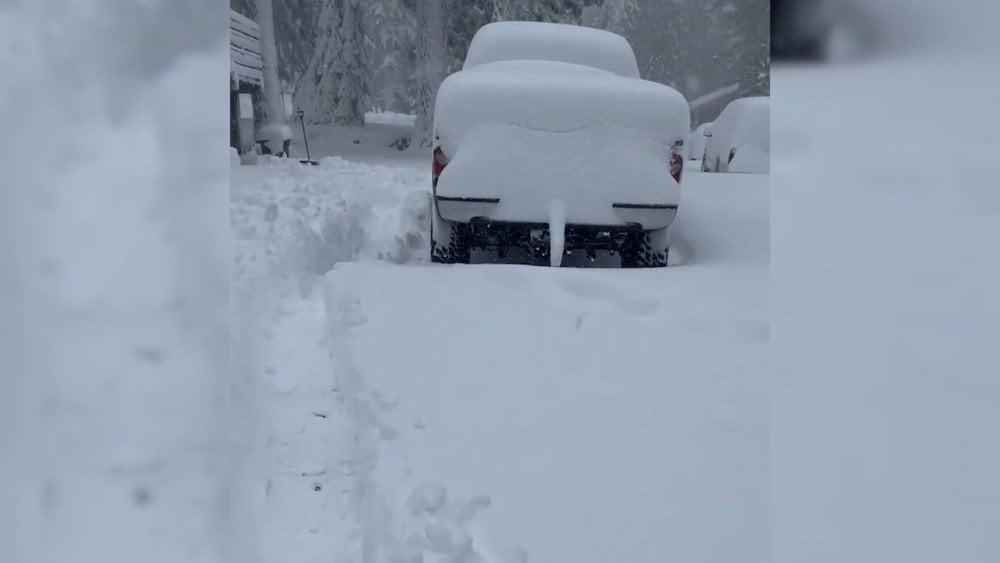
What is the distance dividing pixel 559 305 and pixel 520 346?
544 mm

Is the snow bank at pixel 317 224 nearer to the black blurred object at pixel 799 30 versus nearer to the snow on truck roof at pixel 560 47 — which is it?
the snow on truck roof at pixel 560 47

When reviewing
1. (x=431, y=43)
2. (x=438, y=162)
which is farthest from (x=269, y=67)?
(x=438, y=162)

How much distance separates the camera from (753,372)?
2.77m

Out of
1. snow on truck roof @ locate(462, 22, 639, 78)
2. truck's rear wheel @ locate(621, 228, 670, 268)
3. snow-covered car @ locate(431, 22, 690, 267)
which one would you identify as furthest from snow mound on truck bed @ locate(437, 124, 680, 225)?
snow on truck roof @ locate(462, 22, 639, 78)

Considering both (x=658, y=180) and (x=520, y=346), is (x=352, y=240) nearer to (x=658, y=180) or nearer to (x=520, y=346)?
(x=658, y=180)

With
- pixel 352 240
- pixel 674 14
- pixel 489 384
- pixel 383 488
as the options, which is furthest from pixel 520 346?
pixel 674 14

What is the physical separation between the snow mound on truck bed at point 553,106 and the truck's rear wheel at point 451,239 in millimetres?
473

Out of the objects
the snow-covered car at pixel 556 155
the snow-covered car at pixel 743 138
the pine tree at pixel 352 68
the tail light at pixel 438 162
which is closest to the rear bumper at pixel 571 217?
the snow-covered car at pixel 556 155

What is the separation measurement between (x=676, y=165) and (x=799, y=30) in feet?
11.0

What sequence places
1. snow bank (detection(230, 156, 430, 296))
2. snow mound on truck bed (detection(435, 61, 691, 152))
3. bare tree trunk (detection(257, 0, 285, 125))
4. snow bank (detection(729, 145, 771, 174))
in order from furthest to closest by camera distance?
bare tree trunk (detection(257, 0, 285, 125)) → snow bank (detection(729, 145, 771, 174)) → snow bank (detection(230, 156, 430, 296)) → snow mound on truck bed (detection(435, 61, 691, 152))

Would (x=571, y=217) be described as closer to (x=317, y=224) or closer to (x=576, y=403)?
(x=576, y=403)

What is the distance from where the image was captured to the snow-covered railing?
13539 mm

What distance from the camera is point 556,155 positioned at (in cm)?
394

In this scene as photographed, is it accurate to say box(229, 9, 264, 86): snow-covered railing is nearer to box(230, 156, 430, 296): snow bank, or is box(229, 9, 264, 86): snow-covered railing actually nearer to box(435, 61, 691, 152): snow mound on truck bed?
box(230, 156, 430, 296): snow bank
